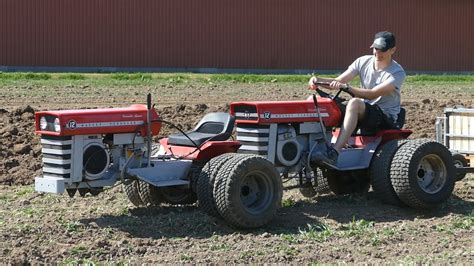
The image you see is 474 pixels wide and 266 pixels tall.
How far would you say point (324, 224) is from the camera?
352 inches

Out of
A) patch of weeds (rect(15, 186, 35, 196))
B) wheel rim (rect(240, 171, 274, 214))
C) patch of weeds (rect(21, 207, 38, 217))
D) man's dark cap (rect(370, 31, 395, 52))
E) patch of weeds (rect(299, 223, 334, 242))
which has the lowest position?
patch of weeds (rect(15, 186, 35, 196))

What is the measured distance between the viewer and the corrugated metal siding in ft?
104

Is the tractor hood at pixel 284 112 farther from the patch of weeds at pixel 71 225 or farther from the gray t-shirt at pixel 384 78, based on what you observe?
the patch of weeds at pixel 71 225

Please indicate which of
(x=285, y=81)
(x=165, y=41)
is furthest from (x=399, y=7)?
(x=285, y=81)

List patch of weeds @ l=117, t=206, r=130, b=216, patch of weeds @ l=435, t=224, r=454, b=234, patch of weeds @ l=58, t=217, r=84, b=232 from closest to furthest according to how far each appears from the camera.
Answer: patch of weeds @ l=58, t=217, r=84, b=232
patch of weeds @ l=435, t=224, r=454, b=234
patch of weeds @ l=117, t=206, r=130, b=216

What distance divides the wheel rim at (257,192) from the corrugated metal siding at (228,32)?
23616 millimetres

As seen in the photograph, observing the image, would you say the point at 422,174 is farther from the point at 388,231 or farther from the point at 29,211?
the point at 29,211

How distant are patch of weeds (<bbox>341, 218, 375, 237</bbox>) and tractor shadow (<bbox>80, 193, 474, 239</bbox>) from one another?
12cm

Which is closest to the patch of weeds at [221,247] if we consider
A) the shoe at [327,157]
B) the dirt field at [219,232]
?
the dirt field at [219,232]

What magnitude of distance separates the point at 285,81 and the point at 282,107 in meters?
17.3

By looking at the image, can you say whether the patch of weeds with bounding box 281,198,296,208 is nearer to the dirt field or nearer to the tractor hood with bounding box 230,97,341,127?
the dirt field

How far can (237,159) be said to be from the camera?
8.70m

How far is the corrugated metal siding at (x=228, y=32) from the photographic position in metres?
31.7

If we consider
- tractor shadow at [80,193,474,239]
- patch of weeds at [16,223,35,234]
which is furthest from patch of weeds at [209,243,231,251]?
patch of weeds at [16,223,35,234]
